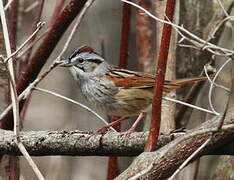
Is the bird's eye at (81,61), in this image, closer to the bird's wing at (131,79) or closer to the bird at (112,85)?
the bird at (112,85)

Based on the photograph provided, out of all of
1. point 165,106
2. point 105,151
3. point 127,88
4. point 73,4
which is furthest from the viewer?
point 127,88

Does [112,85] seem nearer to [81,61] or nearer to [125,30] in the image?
[81,61]

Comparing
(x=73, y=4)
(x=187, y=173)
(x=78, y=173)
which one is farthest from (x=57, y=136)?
(x=78, y=173)

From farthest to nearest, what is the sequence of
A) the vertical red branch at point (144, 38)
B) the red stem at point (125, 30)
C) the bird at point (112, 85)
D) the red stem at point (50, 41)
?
the vertical red branch at point (144, 38) → the bird at point (112, 85) → the red stem at point (125, 30) → the red stem at point (50, 41)

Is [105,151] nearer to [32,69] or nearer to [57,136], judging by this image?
[57,136]

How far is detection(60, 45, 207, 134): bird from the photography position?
4023 millimetres

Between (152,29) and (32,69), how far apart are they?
1.28 meters

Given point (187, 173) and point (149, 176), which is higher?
point (149, 176)

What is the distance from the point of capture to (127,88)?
4.12 m

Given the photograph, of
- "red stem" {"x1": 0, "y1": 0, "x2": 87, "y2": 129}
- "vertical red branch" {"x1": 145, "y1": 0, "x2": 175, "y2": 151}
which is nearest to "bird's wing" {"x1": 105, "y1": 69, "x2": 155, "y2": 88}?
"red stem" {"x1": 0, "y1": 0, "x2": 87, "y2": 129}

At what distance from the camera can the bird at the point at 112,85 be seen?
13.2ft

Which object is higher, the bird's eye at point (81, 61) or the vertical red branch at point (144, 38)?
the vertical red branch at point (144, 38)

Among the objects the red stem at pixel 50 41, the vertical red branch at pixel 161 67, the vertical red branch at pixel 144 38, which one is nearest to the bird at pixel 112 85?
the vertical red branch at pixel 144 38

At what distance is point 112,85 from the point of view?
4.11 meters
